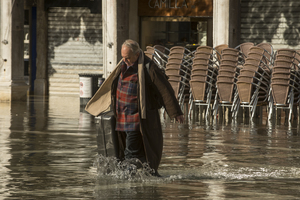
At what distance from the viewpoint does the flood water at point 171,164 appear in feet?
20.7

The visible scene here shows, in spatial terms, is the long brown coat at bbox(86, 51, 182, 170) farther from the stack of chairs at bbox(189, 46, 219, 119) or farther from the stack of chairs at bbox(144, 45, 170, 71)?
the stack of chairs at bbox(144, 45, 170, 71)

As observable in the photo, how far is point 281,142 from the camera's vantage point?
1020 centimetres

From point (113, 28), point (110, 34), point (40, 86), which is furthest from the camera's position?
point (40, 86)

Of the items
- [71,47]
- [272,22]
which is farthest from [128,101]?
[71,47]

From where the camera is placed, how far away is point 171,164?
8.05 meters

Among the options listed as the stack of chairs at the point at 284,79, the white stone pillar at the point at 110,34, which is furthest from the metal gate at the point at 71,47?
the stack of chairs at the point at 284,79

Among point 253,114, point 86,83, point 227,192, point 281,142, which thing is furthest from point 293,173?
point 86,83

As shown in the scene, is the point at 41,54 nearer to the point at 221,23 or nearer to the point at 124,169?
the point at 221,23

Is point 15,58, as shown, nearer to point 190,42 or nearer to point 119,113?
point 190,42

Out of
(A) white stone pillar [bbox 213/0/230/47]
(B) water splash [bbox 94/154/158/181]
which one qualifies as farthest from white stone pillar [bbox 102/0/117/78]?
(B) water splash [bbox 94/154/158/181]

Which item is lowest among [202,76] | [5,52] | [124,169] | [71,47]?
[124,169]

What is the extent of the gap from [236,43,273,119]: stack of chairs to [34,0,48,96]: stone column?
10.7 m

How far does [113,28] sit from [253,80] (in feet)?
19.7

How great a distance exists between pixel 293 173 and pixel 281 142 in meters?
2.86
